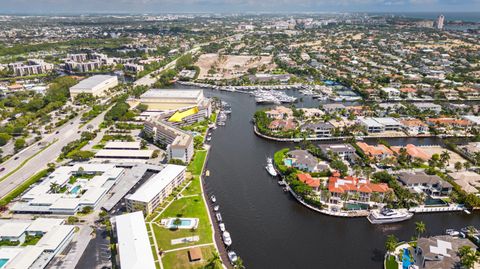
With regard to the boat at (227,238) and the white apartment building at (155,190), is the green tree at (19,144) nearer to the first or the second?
the white apartment building at (155,190)

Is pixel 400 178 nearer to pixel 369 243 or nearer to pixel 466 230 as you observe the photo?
pixel 466 230

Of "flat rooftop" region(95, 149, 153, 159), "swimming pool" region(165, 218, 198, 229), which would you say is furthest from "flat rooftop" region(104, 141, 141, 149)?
"swimming pool" region(165, 218, 198, 229)

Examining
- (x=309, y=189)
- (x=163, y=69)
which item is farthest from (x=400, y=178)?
(x=163, y=69)

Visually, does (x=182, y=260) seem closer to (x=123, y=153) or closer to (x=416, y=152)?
(x=123, y=153)

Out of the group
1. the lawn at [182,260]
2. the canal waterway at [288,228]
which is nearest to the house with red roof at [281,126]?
the canal waterway at [288,228]

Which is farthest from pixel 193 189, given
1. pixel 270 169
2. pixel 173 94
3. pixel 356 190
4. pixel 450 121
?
pixel 450 121

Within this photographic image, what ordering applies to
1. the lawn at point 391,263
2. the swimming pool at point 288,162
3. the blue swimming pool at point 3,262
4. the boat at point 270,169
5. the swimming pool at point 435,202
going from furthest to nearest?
the swimming pool at point 288,162
the boat at point 270,169
the swimming pool at point 435,202
the lawn at point 391,263
the blue swimming pool at point 3,262

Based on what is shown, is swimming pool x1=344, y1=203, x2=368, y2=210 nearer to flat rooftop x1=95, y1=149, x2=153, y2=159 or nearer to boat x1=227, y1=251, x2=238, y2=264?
boat x1=227, y1=251, x2=238, y2=264

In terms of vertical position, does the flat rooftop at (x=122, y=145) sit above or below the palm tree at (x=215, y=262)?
above
